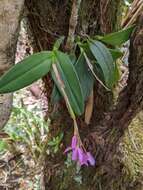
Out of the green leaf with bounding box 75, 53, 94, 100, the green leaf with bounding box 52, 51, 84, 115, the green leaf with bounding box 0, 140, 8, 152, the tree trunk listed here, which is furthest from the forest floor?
the green leaf with bounding box 52, 51, 84, 115

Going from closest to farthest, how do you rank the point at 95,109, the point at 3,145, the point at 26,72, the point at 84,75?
the point at 26,72, the point at 84,75, the point at 95,109, the point at 3,145

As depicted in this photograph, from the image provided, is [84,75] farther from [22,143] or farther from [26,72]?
[22,143]

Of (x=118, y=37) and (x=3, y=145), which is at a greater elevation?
(x=118, y=37)

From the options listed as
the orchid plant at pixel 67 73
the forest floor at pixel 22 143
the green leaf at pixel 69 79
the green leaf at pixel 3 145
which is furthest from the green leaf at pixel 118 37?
the green leaf at pixel 3 145

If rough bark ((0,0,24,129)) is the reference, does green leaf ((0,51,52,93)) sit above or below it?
below

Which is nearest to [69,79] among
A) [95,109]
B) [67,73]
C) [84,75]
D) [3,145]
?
[67,73]

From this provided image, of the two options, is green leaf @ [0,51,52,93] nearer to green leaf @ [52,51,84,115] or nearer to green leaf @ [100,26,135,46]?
green leaf @ [52,51,84,115]

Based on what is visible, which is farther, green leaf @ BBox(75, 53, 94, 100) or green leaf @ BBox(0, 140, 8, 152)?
green leaf @ BBox(0, 140, 8, 152)
